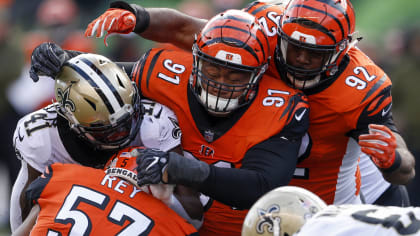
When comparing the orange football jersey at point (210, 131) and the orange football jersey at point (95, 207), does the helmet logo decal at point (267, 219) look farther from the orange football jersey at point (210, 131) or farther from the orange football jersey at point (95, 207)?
the orange football jersey at point (210, 131)

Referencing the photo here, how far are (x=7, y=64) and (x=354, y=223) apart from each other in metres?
6.78

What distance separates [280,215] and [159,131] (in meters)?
1.37

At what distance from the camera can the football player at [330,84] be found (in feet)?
13.4

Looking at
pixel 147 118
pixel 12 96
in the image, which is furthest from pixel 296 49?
pixel 12 96

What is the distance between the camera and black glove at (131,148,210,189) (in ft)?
11.7

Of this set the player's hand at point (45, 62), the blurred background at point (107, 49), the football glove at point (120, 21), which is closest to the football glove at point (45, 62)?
the player's hand at point (45, 62)

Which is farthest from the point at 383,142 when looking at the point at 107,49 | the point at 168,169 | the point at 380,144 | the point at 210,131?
the point at 107,49

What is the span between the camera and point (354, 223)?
2557 millimetres

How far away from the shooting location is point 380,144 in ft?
12.5

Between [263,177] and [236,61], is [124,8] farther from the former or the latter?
[263,177]

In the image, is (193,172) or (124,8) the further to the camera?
(124,8)

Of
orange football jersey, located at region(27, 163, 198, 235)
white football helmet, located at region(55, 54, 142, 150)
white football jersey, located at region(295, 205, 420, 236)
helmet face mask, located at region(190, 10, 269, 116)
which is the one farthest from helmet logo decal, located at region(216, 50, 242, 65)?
white football jersey, located at region(295, 205, 420, 236)

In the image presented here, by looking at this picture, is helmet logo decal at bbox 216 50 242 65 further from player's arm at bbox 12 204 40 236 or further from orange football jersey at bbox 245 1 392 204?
player's arm at bbox 12 204 40 236

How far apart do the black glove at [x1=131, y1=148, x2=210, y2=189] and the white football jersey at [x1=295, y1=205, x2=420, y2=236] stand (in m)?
1.10
